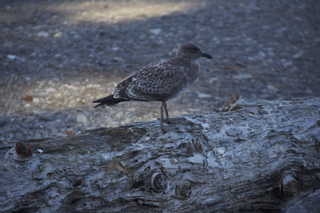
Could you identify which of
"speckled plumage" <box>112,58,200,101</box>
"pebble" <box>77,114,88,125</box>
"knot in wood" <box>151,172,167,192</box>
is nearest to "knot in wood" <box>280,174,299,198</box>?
"knot in wood" <box>151,172,167,192</box>

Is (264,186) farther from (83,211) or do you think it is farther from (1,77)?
(1,77)

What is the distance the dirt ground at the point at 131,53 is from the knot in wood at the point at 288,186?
8.23ft

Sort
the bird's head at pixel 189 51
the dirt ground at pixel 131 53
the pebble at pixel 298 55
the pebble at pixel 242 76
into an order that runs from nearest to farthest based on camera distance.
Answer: the bird's head at pixel 189 51 → the dirt ground at pixel 131 53 → the pebble at pixel 242 76 → the pebble at pixel 298 55

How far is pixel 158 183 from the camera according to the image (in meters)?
2.64

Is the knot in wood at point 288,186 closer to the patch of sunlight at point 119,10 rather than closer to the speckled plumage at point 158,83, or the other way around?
the speckled plumage at point 158,83

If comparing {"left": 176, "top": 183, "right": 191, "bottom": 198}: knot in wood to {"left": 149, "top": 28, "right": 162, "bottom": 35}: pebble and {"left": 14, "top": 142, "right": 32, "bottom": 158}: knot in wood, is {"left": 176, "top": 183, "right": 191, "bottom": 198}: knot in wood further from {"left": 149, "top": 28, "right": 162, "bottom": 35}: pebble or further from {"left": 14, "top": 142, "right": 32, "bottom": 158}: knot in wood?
{"left": 149, "top": 28, "right": 162, "bottom": 35}: pebble

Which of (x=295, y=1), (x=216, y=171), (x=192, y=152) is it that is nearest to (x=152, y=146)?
(x=192, y=152)

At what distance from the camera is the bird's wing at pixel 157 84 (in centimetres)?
362

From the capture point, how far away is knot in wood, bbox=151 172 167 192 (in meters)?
2.63

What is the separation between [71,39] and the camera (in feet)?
25.0

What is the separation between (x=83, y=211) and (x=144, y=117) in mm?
2764

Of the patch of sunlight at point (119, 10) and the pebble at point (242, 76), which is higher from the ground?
the patch of sunlight at point (119, 10)

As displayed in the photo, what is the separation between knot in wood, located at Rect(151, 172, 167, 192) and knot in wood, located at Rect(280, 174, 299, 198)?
49.4 inches

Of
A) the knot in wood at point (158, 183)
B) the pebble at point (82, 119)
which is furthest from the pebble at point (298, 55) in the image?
the knot in wood at point (158, 183)
